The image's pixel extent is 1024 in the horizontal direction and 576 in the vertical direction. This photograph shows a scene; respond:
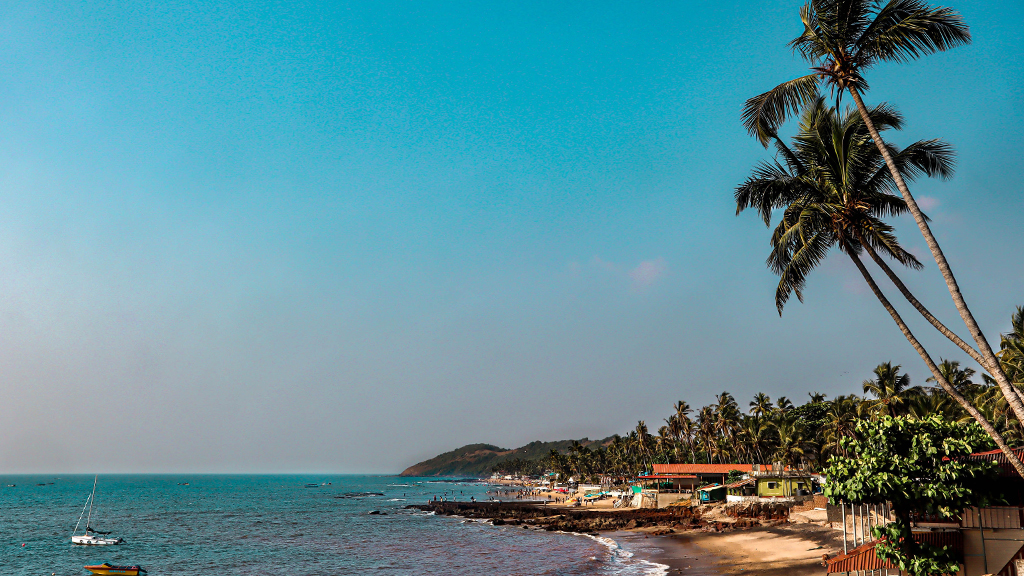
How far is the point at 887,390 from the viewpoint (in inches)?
2064

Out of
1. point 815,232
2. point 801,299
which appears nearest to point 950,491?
point 801,299

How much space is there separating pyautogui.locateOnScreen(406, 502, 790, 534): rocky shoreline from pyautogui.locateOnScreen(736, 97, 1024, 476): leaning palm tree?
1465 inches

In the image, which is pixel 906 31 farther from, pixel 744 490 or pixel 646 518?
pixel 646 518

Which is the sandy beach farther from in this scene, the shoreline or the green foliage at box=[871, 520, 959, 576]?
the green foliage at box=[871, 520, 959, 576]

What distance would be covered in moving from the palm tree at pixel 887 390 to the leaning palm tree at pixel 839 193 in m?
40.8

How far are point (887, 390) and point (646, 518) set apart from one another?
26.0 meters

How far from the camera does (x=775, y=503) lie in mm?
49406

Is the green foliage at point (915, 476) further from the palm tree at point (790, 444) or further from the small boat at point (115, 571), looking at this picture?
the palm tree at point (790, 444)

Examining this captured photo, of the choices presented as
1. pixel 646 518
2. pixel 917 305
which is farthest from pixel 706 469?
pixel 917 305

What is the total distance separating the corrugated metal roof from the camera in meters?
17.1

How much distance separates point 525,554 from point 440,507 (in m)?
59.6

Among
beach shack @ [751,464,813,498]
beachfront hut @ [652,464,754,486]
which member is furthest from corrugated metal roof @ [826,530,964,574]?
beachfront hut @ [652,464,754,486]

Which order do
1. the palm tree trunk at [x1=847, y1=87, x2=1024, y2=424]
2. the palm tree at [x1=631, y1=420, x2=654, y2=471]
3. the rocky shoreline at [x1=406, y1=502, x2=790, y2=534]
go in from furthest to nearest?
1. the palm tree at [x1=631, y1=420, x2=654, y2=471]
2. the rocky shoreline at [x1=406, y1=502, x2=790, y2=534]
3. the palm tree trunk at [x1=847, y1=87, x2=1024, y2=424]

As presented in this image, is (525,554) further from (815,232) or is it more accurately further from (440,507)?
(440,507)
